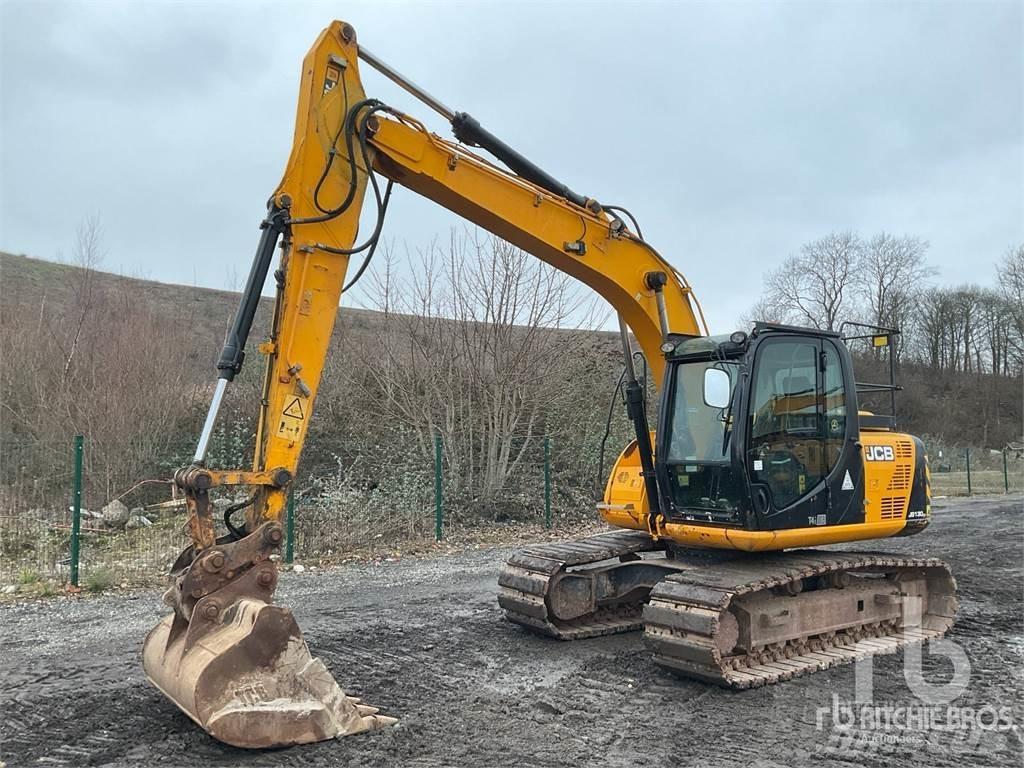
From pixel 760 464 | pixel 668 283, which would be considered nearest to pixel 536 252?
pixel 668 283

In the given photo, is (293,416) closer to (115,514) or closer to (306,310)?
(306,310)

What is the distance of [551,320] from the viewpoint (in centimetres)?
1434

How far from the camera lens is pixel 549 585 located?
6402 mm

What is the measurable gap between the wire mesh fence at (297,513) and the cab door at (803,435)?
21.7 feet

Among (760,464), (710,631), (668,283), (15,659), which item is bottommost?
(15,659)

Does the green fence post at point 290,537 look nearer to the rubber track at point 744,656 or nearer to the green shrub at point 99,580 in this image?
the green shrub at point 99,580

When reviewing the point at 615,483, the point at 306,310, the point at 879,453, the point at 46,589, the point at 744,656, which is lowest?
the point at 46,589

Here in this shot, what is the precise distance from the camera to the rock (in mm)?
11859

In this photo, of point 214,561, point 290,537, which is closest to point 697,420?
point 214,561

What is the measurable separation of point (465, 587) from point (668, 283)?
4.08 meters

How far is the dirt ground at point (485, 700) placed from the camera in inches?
162

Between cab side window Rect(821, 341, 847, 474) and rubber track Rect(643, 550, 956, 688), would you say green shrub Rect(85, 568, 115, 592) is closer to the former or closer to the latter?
rubber track Rect(643, 550, 956, 688)

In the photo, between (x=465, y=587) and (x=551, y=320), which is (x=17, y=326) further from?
(x=465, y=587)

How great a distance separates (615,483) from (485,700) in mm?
2492
